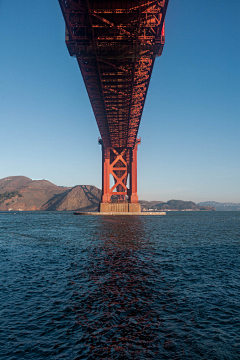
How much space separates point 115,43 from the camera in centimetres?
1956

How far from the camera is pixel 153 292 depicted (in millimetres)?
6309

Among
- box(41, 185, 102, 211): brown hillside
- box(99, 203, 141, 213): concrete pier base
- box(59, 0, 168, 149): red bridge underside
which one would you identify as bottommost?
box(99, 203, 141, 213): concrete pier base

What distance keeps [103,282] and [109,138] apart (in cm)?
3782

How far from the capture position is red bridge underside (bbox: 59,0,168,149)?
1653 cm

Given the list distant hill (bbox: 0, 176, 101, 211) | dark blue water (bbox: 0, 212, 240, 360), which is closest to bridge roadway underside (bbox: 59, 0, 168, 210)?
dark blue water (bbox: 0, 212, 240, 360)

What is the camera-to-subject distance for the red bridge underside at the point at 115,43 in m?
16.5

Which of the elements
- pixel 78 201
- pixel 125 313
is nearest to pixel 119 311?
pixel 125 313

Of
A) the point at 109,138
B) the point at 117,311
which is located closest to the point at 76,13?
the point at 117,311

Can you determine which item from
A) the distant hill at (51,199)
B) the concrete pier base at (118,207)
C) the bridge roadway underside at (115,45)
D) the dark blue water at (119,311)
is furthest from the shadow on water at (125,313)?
the distant hill at (51,199)

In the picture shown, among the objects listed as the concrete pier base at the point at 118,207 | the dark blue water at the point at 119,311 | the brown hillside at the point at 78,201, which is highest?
the brown hillside at the point at 78,201

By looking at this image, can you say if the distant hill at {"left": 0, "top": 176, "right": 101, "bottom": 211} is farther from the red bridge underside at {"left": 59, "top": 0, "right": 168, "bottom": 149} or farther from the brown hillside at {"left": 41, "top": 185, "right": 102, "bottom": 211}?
the red bridge underside at {"left": 59, "top": 0, "right": 168, "bottom": 149}

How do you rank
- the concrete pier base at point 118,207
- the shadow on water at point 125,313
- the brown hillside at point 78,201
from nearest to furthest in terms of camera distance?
the shadow on water at point 125,313 → the concrete pier base at point 118,207 → the brown hillside at point 78,201

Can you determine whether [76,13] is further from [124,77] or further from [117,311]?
[117,311]

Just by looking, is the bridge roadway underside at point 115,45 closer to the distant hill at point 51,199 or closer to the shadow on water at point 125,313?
the shadow on water at point 125,313
